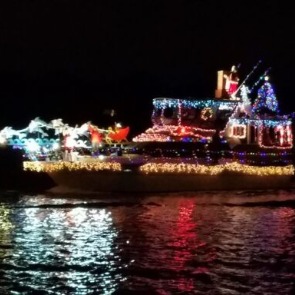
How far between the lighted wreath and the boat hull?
543 cm

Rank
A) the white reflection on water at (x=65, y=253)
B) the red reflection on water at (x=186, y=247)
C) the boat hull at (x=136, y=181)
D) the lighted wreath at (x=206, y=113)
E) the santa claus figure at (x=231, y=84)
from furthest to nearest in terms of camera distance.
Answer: the santa claus figure at (x=231, y=84)
the lighted wreath at (x=206, y=113)
the boat hull at (x=136, y=181)
the red reflection on water at (x=186, y=247)
the white reflection on water at (x=65, y=253)

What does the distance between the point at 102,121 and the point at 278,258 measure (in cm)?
5607

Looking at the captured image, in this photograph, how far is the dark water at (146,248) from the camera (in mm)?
10078

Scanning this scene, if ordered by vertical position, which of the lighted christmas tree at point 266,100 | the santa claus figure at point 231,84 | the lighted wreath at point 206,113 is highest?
the santa claus figure at point 231,84

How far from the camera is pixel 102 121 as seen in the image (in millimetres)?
67750

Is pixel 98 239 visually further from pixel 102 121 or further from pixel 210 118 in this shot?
pixel 102 121

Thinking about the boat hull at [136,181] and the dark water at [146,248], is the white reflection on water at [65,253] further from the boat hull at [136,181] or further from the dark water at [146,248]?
the boat hull at [136,181]

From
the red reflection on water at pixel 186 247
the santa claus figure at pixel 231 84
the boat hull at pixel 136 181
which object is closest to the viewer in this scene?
the red reflection on water at pixel 186 247

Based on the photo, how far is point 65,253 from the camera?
41.5 ft

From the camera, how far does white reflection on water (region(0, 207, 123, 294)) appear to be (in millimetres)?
10188

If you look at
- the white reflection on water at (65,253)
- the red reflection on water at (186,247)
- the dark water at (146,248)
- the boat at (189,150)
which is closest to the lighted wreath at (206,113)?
the boat at (189,150)

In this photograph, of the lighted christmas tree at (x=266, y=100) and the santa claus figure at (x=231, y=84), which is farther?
the santa claus figure at (x=231, y=84)

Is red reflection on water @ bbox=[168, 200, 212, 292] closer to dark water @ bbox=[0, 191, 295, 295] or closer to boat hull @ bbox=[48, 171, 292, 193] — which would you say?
dark water @ bbox=[0, 191, 295, 295]

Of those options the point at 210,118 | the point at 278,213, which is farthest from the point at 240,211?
the point at 210,118
